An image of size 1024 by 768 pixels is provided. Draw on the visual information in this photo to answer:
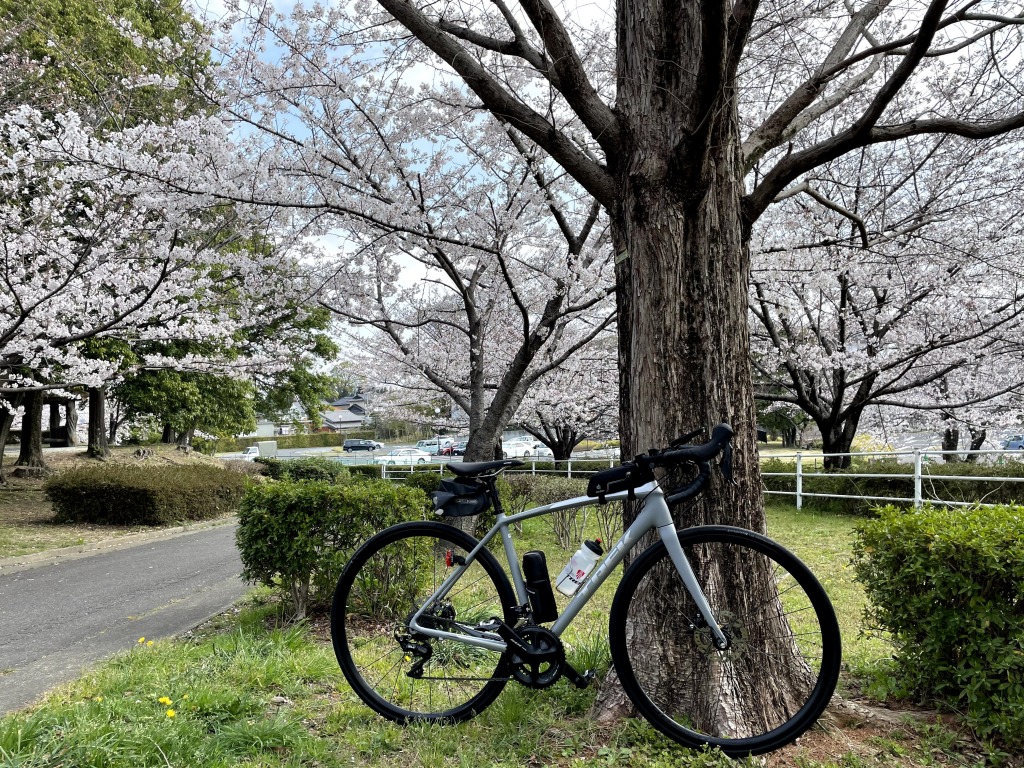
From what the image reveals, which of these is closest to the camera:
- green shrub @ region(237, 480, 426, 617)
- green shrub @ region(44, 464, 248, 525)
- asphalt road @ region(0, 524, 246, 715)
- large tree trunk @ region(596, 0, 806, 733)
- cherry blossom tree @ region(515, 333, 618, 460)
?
large tree trunk @ region(596, 0, 806, 733)

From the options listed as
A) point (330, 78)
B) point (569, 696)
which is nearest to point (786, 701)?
point (569, 696)

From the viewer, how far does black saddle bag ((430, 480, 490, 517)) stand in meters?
2.54

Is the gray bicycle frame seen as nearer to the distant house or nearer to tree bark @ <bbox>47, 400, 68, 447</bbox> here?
tree bark @ <bbox>47, 400, 68, 447</bbox>

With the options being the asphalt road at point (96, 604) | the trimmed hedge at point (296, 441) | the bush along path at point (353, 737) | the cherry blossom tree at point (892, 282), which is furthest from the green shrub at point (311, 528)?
the trimmed hedge at point (296, 441)

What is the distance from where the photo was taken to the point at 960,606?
244cm

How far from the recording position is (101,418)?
18.0 m

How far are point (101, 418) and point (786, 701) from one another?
66.0ft

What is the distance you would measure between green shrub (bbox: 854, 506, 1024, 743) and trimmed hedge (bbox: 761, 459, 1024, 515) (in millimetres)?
6390

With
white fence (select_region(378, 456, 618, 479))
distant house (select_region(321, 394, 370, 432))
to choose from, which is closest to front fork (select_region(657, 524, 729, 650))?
white fence (select_region(378, 456, 618, 479))

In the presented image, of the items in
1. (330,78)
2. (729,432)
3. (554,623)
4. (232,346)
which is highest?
(330,78)

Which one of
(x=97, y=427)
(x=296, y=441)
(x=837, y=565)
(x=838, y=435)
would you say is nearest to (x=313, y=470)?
(x=97, y=427)

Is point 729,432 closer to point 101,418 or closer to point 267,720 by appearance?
point 267,720

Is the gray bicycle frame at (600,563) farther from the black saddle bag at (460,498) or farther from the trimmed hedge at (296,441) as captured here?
the trimmed hedge at (296,441)

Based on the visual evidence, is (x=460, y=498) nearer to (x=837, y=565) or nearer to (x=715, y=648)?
(x=715, y=648)
